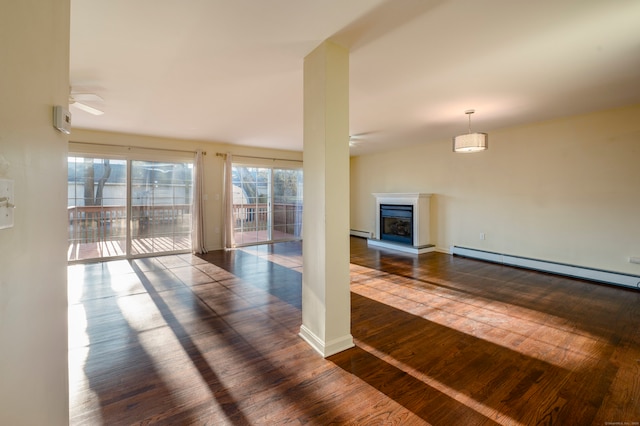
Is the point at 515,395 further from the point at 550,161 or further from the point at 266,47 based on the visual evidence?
the point at 550,161

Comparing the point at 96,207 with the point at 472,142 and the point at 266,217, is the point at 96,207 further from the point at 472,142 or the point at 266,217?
the point at 472,142

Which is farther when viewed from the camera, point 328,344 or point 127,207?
point 127,207

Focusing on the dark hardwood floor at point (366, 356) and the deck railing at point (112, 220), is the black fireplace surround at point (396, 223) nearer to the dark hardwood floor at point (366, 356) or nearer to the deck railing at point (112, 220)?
the dark hardwood floor at point (366, 356)

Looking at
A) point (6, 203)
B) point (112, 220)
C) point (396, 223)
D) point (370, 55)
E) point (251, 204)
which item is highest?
point (370, 55)

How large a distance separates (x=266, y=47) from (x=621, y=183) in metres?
5.04

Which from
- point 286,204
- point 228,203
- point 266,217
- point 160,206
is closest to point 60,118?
point 160,206

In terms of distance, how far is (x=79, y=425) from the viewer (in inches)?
59.4

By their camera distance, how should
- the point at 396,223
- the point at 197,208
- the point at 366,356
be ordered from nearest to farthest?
the point at 366,356, the point at 197,208, the point at 396,223

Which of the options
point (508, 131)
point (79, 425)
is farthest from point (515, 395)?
point (508, 131)

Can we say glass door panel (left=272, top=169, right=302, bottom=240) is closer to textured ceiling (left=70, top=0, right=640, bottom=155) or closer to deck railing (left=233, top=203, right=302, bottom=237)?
deck railing (left=233, top=203, right=302, bottom=237)

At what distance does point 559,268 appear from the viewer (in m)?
4.45

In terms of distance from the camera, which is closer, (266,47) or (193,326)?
(266,47)

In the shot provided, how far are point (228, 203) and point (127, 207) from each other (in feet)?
6.46

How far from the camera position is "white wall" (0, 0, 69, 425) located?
824mm
